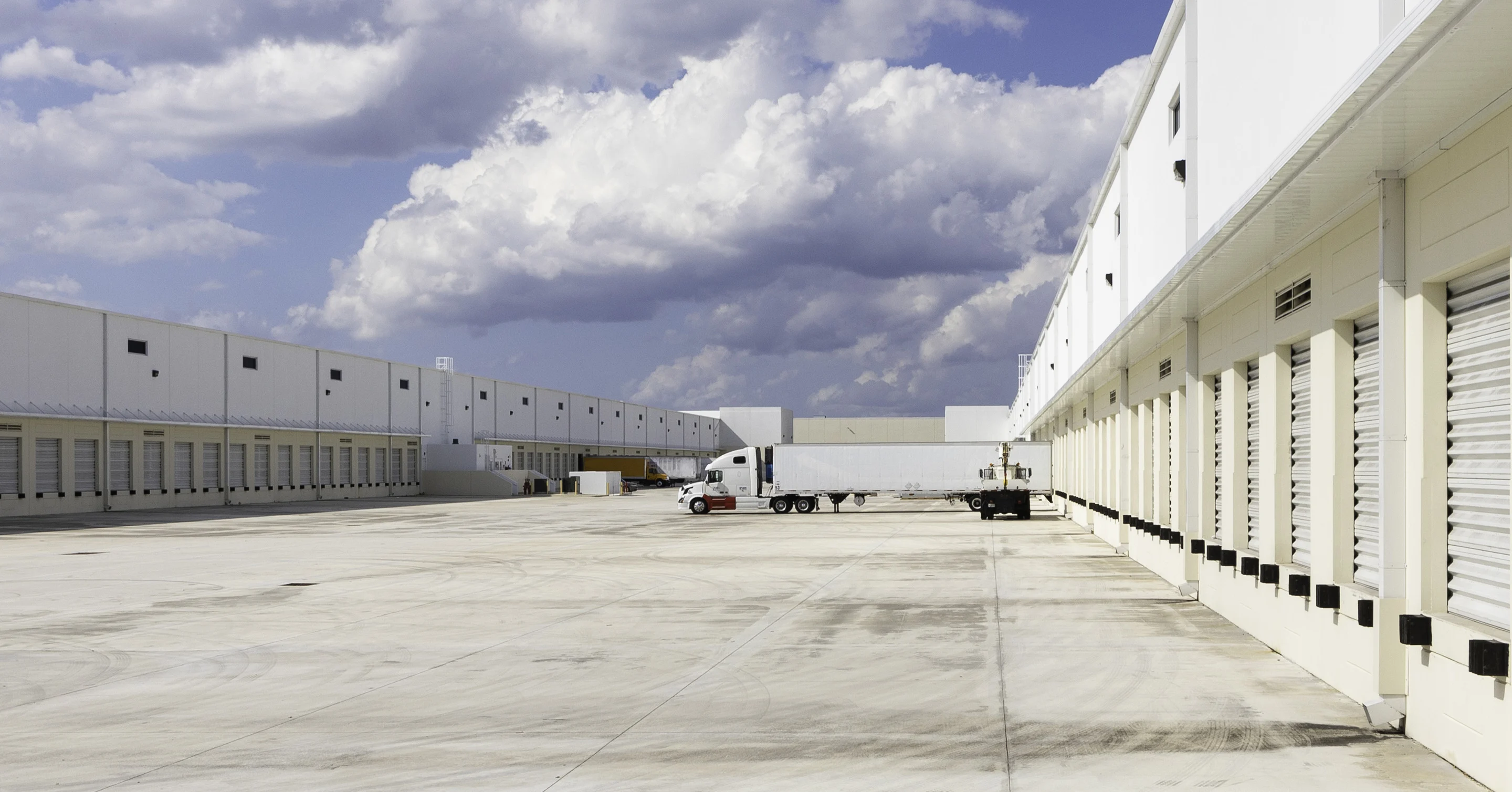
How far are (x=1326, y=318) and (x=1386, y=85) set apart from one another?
510cm

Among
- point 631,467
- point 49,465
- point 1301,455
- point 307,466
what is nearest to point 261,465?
point 307,466

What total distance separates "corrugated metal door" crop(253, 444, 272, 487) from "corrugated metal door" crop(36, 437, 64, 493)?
12.6 m

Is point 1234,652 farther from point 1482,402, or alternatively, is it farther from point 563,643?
point 563,643

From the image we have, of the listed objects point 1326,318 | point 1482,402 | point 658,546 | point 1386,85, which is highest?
point 1386,85

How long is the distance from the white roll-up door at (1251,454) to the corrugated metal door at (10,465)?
1849 inches

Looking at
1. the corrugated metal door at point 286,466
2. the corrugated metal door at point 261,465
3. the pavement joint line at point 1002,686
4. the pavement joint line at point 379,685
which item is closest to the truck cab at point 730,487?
the corrugated metal door at point 261,465

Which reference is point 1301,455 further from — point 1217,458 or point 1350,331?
point 1217,458

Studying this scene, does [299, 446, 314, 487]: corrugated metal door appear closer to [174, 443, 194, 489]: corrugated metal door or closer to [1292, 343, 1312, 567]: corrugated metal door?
[174, 443, 194, 489]: corrugated metal door

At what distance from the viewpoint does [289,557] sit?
98.3ft

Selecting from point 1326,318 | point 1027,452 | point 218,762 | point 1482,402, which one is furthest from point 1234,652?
point 1027,452

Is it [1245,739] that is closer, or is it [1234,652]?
[1245,739]

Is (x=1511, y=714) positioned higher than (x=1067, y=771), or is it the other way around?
(x=1511, y=714)

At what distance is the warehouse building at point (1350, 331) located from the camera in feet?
28.4

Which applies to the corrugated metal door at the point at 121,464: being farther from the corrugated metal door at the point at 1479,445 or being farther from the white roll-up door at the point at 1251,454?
the corrugated metal door at the point at 1479,445
